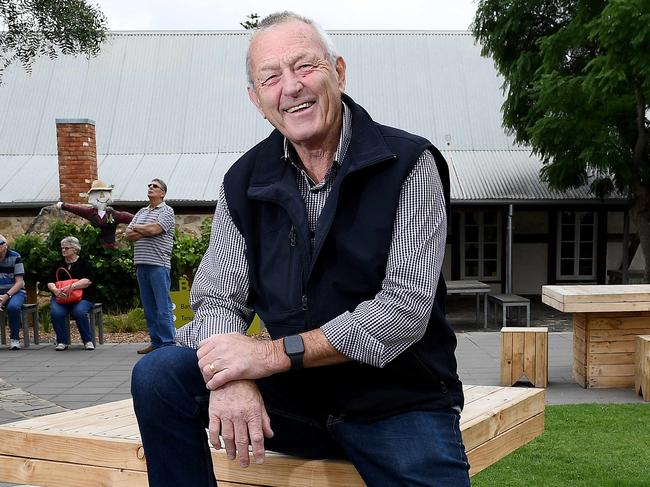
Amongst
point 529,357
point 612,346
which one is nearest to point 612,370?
point 612,346

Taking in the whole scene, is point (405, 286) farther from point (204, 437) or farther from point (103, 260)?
point (103, 260)

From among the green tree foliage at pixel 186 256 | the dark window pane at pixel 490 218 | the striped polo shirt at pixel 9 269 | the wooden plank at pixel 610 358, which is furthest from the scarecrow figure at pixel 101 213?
the dark window pane at pixel 490 218

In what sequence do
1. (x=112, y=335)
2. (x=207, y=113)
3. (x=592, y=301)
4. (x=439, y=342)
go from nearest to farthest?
1. (x=439, y=342)
2. (x=592, y=301)
3. (x=112, y=335)
4. (x=207, y=113)

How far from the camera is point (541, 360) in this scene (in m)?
6.59

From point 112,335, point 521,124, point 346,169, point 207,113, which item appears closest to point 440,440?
point 346,169

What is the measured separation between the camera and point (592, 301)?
248 inches

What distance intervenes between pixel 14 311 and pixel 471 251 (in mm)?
10144

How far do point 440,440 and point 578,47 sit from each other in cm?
1178

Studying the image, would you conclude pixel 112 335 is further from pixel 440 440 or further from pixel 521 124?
pixel 440 440

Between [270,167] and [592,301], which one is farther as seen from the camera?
[592,301]

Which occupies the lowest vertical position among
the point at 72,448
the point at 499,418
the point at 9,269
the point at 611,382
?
the point at 611,382

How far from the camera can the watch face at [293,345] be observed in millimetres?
1938

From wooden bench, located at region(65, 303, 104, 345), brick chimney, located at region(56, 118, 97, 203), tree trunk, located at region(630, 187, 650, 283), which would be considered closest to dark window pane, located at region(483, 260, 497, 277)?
tree trunk, located at region(630, 187, 650, 283)

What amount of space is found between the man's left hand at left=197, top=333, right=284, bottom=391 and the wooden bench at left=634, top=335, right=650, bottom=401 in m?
4.95
